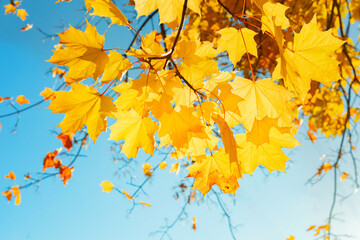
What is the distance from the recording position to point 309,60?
0.83 meters

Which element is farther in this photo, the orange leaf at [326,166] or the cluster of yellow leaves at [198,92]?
the orange leaf at [326,166]

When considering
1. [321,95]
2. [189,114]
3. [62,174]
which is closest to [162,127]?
[189,114]

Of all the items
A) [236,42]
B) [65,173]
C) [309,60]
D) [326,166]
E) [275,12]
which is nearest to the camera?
[275,12]

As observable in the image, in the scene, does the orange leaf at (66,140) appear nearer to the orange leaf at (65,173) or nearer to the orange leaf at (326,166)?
the orange leaf at (65,173)

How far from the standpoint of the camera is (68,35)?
71 cm

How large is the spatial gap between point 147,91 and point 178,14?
0.91 ft

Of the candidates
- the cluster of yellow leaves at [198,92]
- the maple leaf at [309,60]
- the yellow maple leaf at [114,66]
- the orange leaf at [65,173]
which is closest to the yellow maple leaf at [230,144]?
the cluster of yellow leaves at [198,92]

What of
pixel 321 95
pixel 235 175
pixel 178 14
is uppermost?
pixel 321 95

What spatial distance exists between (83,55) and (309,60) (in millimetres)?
729

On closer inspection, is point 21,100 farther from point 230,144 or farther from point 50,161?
point 230,144

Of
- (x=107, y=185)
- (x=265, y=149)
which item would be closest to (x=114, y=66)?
(x=265, y=149)

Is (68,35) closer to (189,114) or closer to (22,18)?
(189,114)

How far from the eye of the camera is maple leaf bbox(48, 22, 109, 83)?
2.41 feet

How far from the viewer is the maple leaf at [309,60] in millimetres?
791
